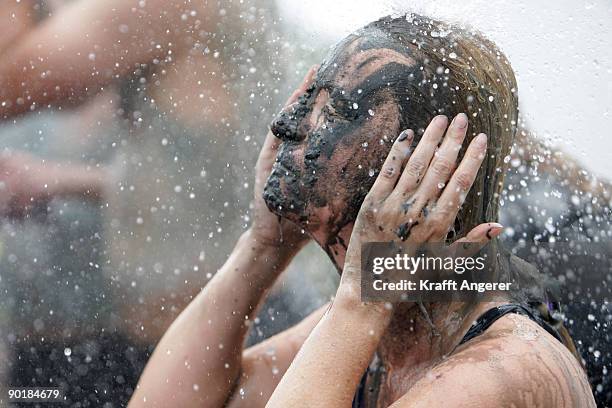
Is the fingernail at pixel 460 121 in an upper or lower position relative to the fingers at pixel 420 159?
upper

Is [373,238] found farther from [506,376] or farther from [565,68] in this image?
[565,68]

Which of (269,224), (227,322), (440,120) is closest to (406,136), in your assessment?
(440,120)

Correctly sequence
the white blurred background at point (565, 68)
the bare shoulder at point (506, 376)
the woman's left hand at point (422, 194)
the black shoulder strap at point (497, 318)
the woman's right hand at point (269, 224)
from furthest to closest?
the white blurred background at point (565, 68)
the woman's right hand at point (269, 224)
the black shoulder strap at point (497, 318)
the woman's left hand at point (422, 194)
the bare shoulder at point (506, 376)

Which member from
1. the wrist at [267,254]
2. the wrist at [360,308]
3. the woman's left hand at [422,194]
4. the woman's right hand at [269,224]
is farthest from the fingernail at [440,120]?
the wrist at [267,254]

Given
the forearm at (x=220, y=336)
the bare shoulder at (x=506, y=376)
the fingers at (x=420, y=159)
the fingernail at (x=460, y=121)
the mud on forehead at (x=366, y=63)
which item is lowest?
the forearm at (x=220, y=336)

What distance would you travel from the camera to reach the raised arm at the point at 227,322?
2566mm

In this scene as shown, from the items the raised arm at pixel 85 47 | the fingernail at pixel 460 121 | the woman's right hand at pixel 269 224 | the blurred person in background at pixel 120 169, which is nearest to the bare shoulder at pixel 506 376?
the fingernail at pixel 460 121

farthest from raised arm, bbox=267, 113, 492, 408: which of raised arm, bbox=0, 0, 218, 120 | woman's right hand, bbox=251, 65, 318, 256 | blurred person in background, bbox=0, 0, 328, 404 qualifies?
raised arm, bbox=0, 0, 218, 120

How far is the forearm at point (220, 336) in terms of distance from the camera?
259 centimetres

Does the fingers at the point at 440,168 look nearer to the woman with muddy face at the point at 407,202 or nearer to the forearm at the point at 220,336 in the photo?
the woman with muddy face at the point at 407,202

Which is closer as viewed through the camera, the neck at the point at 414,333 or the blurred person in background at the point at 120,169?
the neck at the point at 414,333

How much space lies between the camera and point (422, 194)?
1.84 m

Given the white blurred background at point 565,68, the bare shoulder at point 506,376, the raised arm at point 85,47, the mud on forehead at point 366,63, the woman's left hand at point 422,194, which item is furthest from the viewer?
the raised arm at point 85,47

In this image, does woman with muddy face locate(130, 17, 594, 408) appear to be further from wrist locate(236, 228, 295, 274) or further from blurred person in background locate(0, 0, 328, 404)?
blurred person in background locate(0, 0, 328, 404)
